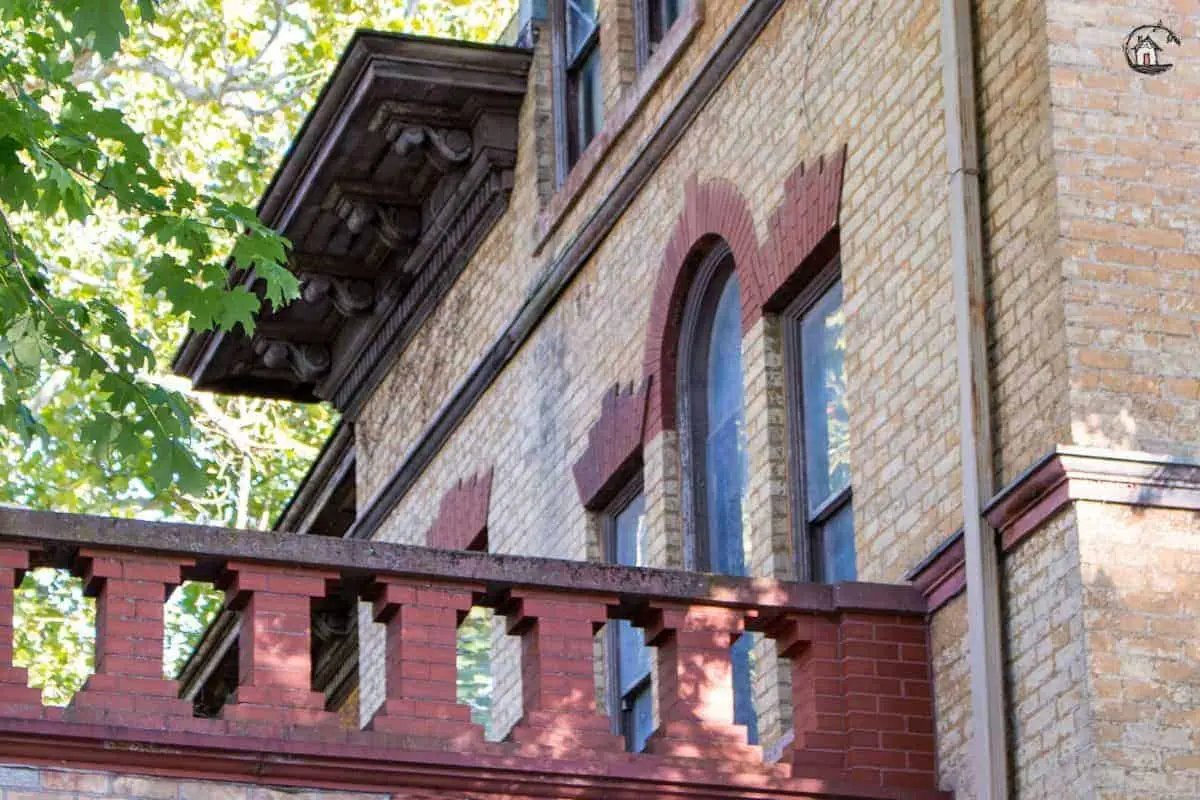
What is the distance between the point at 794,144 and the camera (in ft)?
44.5

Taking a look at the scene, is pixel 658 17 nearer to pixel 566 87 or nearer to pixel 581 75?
pixel 581 75

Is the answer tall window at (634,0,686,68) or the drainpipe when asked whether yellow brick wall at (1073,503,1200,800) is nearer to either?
the drainpipe

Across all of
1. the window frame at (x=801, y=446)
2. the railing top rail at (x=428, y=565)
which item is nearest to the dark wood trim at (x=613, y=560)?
the window frame at (x=801, y=446)

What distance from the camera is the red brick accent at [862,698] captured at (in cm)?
1115

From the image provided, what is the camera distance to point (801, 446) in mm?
13312

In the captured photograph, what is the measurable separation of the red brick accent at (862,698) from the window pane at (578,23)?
6.80 metres

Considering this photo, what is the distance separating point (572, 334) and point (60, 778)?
22.3 ft

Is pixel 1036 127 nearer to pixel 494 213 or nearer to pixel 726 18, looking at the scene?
pixel 726 18

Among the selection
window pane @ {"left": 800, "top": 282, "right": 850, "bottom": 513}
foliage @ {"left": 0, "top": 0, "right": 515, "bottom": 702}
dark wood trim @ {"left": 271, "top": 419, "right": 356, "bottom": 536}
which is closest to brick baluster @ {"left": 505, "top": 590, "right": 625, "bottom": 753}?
window pane @ {"left": 800, "top": 282, "right": 850, "bottom": 513}

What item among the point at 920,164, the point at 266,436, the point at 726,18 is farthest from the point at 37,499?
the point at 920,164

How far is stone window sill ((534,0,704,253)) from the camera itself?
15.1m

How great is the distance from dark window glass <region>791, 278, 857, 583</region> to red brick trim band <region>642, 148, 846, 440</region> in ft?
0.69

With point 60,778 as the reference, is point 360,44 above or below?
above

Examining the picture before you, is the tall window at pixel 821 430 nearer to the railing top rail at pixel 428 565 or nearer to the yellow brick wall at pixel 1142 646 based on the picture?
the railing top rail at pixel 428 565
